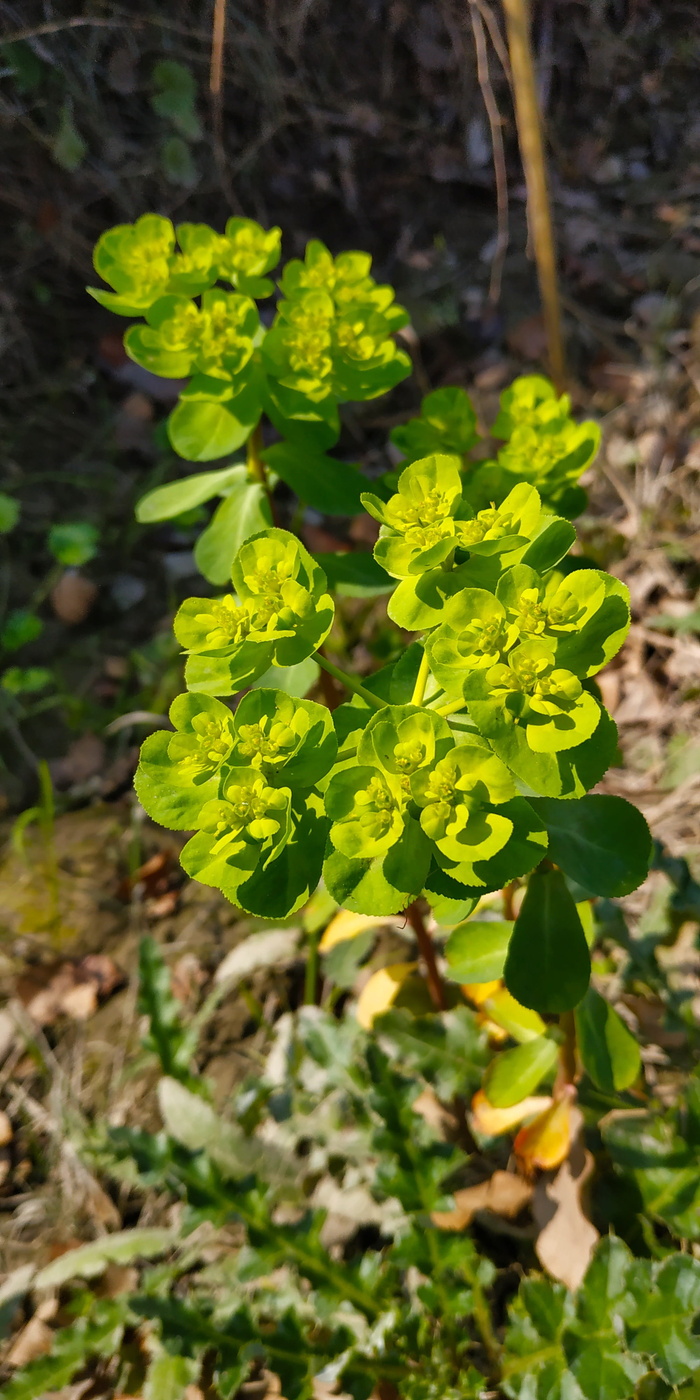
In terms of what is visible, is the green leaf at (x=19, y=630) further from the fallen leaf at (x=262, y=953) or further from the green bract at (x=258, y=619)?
the green bract at (x=258, y=619)

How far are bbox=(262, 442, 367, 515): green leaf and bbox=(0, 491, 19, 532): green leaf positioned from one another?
1.68m

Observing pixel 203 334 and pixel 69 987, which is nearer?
pixel 203 334

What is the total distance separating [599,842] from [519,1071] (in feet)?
1.73

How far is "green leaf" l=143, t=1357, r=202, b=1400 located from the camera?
61.8 inches

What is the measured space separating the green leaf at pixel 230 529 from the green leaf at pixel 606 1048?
33.4 inches

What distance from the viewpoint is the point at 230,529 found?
145cm

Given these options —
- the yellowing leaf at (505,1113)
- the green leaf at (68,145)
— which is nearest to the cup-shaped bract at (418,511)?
the yellowing leaf at (505,1113)

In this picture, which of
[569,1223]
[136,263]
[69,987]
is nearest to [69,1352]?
[69,987]

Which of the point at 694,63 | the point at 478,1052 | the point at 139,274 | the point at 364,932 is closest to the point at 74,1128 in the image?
the point at 364,932

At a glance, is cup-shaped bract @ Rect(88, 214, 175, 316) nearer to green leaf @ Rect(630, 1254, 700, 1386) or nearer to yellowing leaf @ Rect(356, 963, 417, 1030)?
yellowing leaf @ Rect(356, 963, 417, 1030)

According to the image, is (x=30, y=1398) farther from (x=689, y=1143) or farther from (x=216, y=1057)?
(x=689, y=1143)

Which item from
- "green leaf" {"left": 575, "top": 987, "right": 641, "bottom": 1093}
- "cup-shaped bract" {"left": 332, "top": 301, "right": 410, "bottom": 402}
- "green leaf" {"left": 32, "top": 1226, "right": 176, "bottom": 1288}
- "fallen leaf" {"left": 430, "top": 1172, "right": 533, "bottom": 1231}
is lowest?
"green leaf" {"left": 32, "top": 1226, "right": 176, "bottom": 1288}

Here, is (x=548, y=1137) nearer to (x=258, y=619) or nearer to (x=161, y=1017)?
(x=161, y=1017)

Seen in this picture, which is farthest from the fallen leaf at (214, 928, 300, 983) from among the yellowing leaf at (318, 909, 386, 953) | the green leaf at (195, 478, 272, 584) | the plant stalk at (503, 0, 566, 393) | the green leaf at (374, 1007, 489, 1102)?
the plant stalk at (503, 0, 566, 393)
